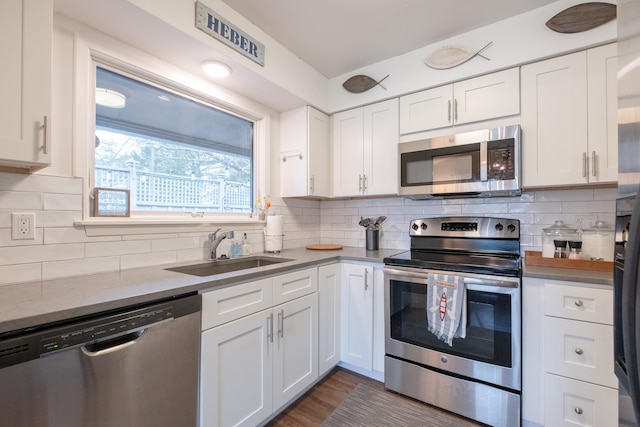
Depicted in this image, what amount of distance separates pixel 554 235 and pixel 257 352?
2009mm

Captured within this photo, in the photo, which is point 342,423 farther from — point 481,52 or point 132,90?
point 481,52

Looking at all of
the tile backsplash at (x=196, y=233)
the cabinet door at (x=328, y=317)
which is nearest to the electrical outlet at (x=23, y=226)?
the tile backsplash at (x=196, y=233)

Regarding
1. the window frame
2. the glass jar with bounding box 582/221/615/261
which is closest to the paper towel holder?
the window frame

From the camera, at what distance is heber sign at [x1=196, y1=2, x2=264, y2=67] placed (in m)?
1.55

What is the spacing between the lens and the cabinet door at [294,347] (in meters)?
1.65

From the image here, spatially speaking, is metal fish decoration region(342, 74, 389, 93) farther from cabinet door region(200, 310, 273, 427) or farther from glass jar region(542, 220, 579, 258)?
cabinet door region(200, 310, 273, 427)

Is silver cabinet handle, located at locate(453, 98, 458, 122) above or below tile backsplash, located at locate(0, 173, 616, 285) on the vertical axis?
above

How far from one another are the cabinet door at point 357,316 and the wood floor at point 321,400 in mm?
120

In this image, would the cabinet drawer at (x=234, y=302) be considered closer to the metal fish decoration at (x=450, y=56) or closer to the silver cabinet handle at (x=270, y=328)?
the silver cabinet handle at (x=270, y=328)

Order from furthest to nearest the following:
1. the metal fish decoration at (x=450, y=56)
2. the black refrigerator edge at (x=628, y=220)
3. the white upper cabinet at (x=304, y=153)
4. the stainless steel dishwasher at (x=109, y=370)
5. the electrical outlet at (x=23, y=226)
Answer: the white upper cabinet at (x=304, y=153)
the metal fish decoration at (x=450, y=56)
the electrical outlet at (x=23, y=226)
the stainless steel dishwasher at (x=109, y=370)
the black refrigerator edge at (x=628, y=220)

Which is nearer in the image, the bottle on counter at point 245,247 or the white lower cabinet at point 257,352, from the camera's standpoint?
the white lower cabinet at point 257,352

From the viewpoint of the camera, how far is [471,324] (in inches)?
66.5

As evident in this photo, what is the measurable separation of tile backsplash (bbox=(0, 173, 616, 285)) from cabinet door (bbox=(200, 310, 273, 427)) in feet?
2.25

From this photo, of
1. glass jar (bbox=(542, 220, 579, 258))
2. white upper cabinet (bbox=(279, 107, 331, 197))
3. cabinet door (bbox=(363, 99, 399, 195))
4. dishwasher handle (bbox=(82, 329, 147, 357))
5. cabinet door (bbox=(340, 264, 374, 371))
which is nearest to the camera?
dishwasher handle (bbox=(82, 329, 147, 357))
